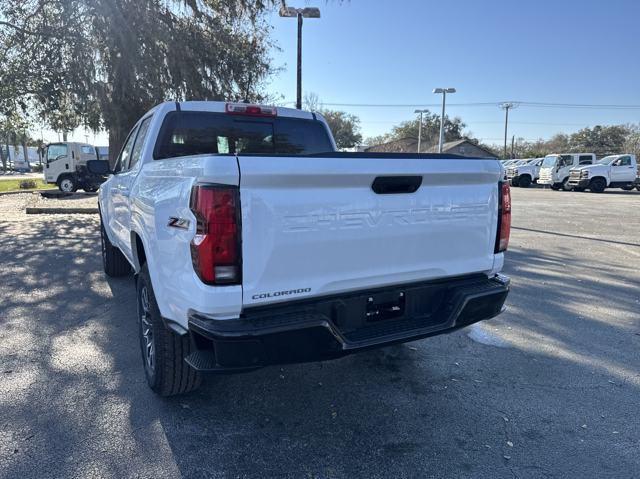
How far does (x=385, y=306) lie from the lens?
9.01 ft

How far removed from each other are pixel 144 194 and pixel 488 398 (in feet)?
9.32

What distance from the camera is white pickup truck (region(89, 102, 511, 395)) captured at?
2.21 meters

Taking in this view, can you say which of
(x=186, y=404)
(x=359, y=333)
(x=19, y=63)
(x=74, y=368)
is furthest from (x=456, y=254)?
(x=19, y=63)

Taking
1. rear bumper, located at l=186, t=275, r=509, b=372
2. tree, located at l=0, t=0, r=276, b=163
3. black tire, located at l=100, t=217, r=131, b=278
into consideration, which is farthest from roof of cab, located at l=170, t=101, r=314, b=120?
tree, located at l=0, t=0, r=276, b=163

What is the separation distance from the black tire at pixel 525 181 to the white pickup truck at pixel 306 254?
3228cm

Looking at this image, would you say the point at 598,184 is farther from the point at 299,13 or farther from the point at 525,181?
the point at 299,13

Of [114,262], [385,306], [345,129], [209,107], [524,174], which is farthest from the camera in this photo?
[345,129]

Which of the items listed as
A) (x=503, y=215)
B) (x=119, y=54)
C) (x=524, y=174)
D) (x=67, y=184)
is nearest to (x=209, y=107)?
(x=503, y=215)

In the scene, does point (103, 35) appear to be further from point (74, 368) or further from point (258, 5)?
point (74, 368)

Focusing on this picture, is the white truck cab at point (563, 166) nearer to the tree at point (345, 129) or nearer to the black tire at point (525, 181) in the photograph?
the black tire at point (525, 181)

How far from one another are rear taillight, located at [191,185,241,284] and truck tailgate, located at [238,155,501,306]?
0.05 metres

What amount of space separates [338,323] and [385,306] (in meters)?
0.35

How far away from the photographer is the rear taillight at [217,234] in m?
2.16

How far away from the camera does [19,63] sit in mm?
12789
